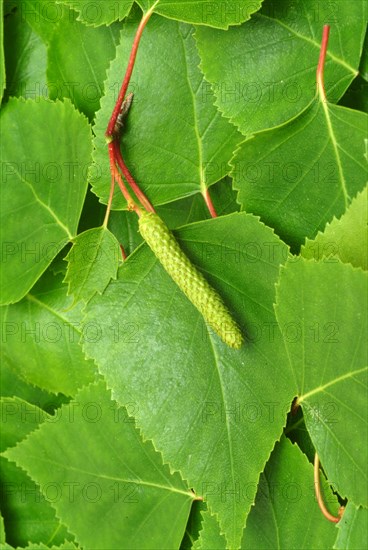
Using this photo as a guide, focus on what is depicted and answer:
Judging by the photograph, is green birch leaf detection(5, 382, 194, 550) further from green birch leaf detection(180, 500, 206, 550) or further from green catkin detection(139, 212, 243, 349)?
green catkin detection(139, 212, 243, 349)

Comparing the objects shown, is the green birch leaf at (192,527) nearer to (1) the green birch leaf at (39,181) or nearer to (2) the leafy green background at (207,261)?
(2) the leafy green background at (207,261)

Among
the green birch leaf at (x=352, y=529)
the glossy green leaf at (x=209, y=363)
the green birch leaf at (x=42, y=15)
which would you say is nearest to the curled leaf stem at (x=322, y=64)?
the glossy green leaf at (x=209, y=363)

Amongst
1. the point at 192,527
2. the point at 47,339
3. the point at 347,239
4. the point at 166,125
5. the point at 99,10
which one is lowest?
the point at 192,527

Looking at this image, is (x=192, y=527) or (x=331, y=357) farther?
(x=192, y=527)

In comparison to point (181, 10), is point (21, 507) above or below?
below

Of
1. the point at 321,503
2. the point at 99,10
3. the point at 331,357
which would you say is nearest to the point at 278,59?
the point at 99,10

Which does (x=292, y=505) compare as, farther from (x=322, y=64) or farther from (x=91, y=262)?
(x=322, y=64)

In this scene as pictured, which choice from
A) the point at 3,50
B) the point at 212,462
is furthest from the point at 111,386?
the point at 3,50

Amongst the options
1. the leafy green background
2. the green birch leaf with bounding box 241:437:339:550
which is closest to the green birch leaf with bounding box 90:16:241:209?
the leafy green background
